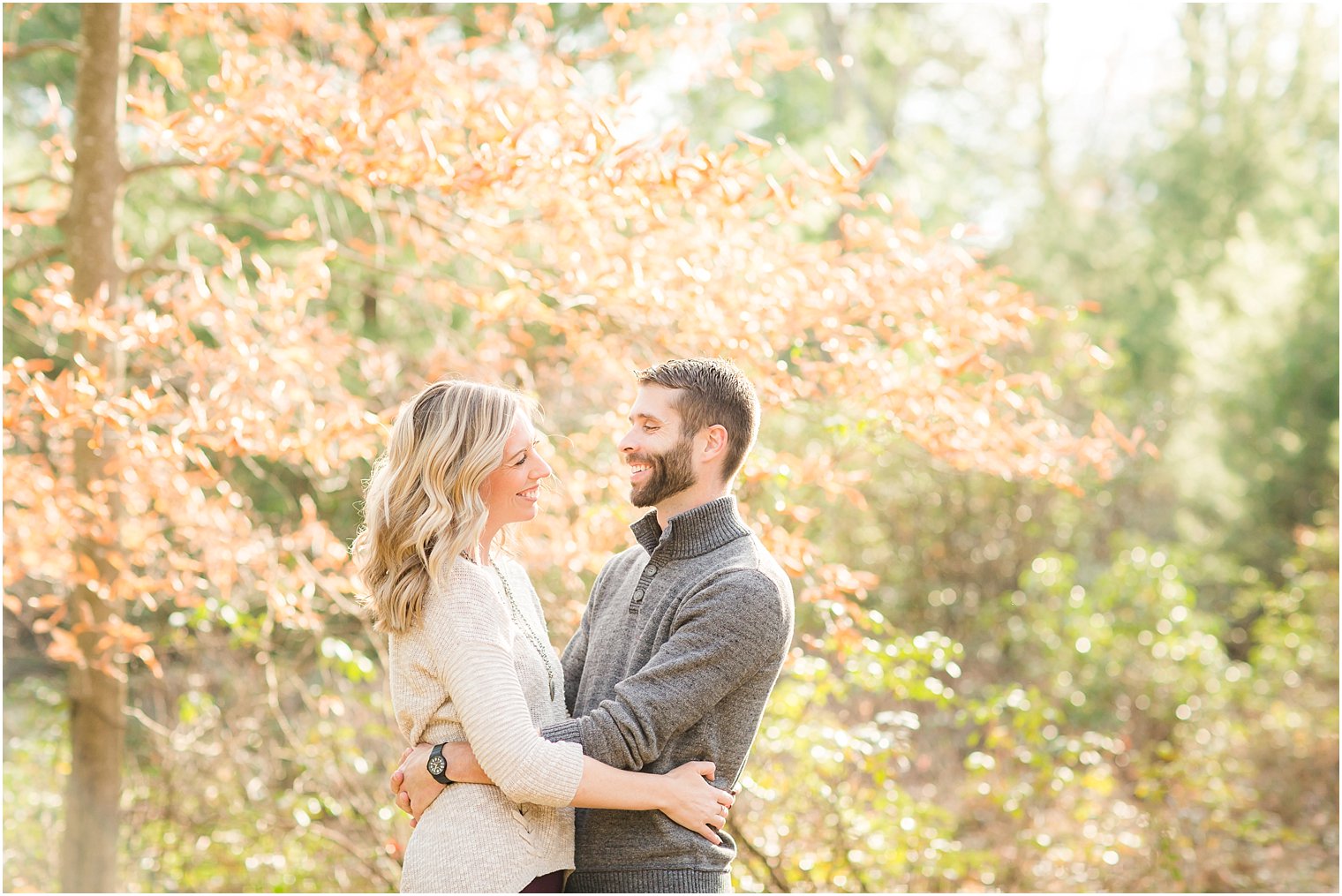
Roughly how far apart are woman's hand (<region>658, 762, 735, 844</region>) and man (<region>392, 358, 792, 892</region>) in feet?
0.13

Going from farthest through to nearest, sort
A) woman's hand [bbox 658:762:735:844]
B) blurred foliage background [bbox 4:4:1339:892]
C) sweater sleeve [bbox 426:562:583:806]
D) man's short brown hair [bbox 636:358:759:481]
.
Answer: blurred foliage background [bbox 4:4:1339:892] < man's short brown hair [bbox 636:358:759:481] < woman's hand [bbox 658:762:735:844] < sweater sleeve [bbox 426:562:583:806]

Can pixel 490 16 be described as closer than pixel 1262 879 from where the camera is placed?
Yes

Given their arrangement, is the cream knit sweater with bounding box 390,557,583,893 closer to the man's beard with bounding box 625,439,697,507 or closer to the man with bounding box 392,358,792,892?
the man with bounding box 392,358,792,892

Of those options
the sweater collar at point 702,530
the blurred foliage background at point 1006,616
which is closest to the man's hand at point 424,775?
the sweater collar at point 702,530

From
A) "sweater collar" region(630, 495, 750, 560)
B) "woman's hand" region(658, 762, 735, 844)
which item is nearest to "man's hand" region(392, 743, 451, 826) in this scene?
"woman's hand" region(658, 762, 735, 844)

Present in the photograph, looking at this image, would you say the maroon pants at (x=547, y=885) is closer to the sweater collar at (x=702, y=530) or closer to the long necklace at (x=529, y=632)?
the long necklace at (x=529, y=632)

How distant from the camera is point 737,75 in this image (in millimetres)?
3996

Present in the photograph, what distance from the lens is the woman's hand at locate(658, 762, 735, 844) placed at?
6.94 ft

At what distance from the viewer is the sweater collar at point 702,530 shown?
2307 millimetres

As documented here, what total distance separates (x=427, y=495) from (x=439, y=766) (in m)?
0.51

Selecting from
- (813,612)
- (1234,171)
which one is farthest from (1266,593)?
(1234,171)

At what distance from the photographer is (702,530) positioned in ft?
7.59

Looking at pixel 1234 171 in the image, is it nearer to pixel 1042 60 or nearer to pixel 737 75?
pixel 1042 60

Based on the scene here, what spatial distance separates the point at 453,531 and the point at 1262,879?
548 centimetres
